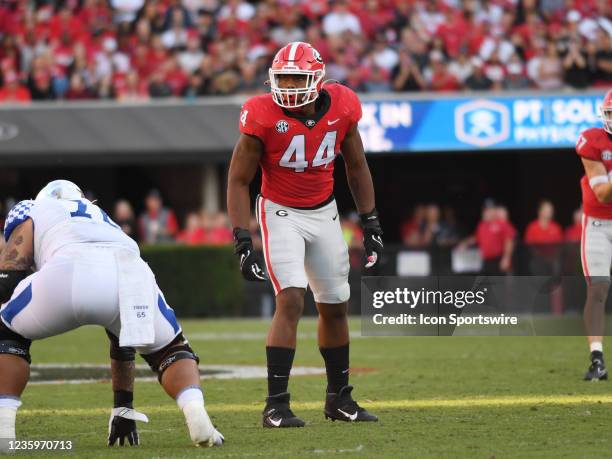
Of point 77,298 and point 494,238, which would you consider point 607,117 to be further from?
point 494,238

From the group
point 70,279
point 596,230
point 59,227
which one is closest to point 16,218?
point 59,227

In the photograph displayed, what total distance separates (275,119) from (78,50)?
13111 mm

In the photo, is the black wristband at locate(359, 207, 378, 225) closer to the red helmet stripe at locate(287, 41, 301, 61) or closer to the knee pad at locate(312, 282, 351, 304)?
the knee pad at locate(312, 282, 351, 304)

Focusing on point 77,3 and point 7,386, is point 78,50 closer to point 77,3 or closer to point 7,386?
point 77,3

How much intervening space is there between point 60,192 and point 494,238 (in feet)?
40.6

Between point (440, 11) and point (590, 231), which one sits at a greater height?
point (440, 11)

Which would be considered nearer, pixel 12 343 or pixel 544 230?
pixel 12 343

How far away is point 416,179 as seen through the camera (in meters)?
21.6

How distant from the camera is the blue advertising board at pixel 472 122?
18.4 metres

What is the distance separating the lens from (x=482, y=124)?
60.6 feet

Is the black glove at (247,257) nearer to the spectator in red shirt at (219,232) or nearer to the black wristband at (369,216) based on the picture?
the black wristband at (369,216)

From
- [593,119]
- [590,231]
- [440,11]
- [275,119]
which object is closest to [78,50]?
[440,11]

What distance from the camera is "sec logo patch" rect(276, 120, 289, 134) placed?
6.80 metres

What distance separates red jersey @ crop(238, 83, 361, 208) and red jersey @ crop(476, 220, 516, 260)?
11136 millimetres
